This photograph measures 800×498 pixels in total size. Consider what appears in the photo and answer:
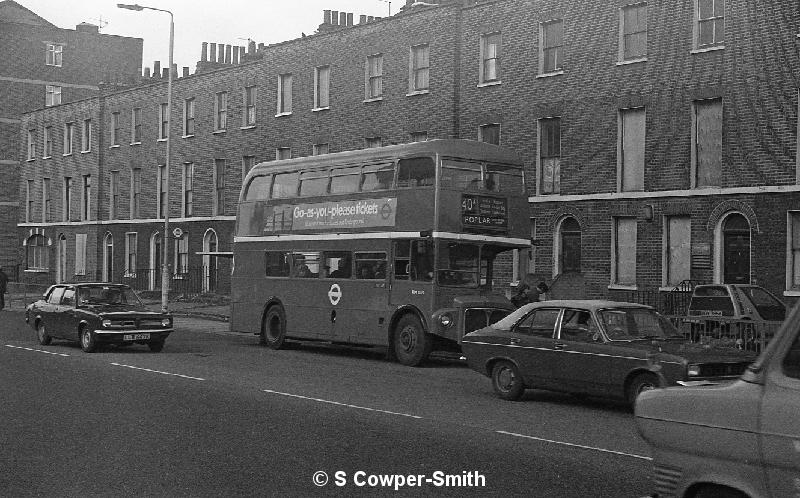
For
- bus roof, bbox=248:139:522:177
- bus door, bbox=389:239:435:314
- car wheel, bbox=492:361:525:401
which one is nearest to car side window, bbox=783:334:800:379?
car wheel, bbox=492:361:525:401

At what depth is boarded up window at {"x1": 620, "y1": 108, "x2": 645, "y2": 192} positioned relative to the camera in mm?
32156

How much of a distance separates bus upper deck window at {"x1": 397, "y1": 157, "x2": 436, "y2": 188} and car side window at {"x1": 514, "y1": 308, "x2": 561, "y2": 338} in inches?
270

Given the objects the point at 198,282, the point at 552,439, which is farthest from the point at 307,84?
the point at 552,439

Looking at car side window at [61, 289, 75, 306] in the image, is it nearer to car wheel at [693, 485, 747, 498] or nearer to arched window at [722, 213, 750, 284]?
arched window at [722, 213, 750, 284]

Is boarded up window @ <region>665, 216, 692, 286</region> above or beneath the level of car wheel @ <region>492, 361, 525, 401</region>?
above

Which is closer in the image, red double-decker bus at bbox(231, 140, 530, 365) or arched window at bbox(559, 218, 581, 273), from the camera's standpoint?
red double-decker bus at bbox(231, 140, 530, 365)

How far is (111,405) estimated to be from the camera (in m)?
14.1

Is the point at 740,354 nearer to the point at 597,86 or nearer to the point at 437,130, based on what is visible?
the point at 597,86

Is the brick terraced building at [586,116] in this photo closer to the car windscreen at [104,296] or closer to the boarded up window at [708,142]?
the boarded up window at [708,142]

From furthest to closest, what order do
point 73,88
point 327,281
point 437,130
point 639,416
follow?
1. point 73,88
2. point 437,130
3. point 327,281
4. point 639,416

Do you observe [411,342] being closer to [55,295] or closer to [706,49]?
[55,295]

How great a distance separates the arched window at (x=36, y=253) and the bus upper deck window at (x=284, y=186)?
40.6 metres

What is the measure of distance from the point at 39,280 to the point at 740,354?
55605mm

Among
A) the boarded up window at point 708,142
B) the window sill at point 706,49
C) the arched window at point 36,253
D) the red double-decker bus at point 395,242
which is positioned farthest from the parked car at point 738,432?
the arched window at point 36,253
